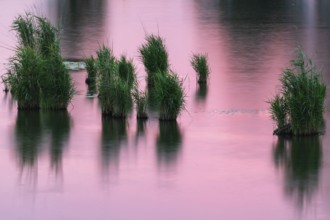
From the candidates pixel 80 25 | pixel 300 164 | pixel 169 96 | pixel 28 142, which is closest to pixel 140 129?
pixel 169 96

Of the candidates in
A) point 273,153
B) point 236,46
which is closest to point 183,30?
point 236,46

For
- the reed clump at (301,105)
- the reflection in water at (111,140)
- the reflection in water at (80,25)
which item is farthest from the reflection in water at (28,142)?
the reflection in water at (80,25)

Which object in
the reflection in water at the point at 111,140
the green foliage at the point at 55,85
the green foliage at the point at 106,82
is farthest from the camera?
the green foliage at the point at 55,85

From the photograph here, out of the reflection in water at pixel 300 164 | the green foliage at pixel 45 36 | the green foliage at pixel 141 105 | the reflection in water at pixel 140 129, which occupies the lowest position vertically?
the reflection in water at pixel 300 164

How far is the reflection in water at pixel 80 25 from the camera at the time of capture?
26087 mm

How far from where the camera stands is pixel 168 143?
14.6 metres

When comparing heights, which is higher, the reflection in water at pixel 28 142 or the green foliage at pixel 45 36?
the green foliage at pixel 45 36

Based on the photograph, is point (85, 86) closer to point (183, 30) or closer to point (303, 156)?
point (303, 156)

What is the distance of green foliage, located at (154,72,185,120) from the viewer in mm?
15562

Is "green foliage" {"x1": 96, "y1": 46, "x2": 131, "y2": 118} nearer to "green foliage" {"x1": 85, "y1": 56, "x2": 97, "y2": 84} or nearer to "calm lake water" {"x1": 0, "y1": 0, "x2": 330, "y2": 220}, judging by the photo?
"calm lake water" {"x1": 0, "y1": 0, "x2": 330, "y2": 220}

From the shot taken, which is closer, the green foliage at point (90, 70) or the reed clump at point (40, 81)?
the reed clump at point (40, 81)

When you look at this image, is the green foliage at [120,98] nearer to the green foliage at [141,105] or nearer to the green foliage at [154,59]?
the green foliage at [141,105]

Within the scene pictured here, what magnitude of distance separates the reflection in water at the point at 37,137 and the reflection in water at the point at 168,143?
4.23 feet

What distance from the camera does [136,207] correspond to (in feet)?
36.0
